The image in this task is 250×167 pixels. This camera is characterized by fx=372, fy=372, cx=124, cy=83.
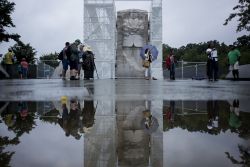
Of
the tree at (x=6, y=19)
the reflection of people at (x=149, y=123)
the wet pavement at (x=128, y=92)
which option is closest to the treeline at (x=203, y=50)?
the tree at (x=6, y=19)

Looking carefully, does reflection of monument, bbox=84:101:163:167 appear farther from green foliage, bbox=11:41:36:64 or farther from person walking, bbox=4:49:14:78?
green foliage, bbox=11:41:36:64

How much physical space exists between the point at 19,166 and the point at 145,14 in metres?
30.5

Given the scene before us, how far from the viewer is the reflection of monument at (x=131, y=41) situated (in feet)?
99.2

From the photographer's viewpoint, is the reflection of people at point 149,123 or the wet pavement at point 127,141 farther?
the reflection of people at point 149,123

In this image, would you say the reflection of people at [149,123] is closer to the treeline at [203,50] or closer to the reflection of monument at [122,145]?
the reflection of monument at [122,145]

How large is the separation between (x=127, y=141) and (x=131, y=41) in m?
28.9

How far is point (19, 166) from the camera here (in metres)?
1.36

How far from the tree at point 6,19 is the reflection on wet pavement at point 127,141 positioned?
33.0 meters

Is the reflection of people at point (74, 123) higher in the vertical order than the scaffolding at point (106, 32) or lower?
lower

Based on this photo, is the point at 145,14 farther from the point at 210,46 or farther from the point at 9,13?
the point at 210,46

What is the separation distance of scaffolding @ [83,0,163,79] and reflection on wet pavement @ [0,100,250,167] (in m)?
26.9

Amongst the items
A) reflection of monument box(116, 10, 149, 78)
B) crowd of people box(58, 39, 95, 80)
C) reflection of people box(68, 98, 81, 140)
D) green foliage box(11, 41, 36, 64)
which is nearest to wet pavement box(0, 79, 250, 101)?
reflection of people box(68, 98, 81, 140)

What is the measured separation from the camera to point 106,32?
30844 mm

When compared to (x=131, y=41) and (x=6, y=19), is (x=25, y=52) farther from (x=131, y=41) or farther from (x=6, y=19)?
(x=131, y=41)
